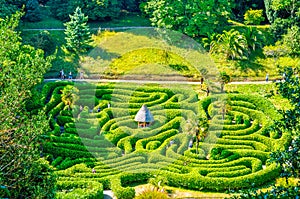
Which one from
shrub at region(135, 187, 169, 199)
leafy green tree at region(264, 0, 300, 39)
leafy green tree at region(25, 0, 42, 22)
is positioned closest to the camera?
shrub at region(135, 187, 169, 199)

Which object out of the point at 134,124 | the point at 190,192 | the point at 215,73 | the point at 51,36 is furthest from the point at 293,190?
the point at 51,36

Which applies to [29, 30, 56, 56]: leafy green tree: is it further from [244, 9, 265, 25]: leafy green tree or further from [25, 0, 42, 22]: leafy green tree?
[244, 9, 265, 25]: leafy green tree

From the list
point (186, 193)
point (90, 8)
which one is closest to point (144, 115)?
Answer: point (186, 193)

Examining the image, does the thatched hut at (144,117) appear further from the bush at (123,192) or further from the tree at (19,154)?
the tree at (19,154)

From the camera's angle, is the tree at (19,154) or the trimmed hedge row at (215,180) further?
the trimmed hedge row at (215,180)

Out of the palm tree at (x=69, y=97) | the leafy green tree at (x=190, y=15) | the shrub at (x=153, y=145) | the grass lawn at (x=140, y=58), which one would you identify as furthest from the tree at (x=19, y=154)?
the leafy green tree at (x=190, y=15)

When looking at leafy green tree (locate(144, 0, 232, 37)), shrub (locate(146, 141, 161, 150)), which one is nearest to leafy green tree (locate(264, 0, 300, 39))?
leafy green tree (locate(144, 0, 232, 37))

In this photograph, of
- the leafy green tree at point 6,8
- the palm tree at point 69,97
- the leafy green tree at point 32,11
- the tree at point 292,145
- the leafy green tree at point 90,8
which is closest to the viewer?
the tree at point 292,145
